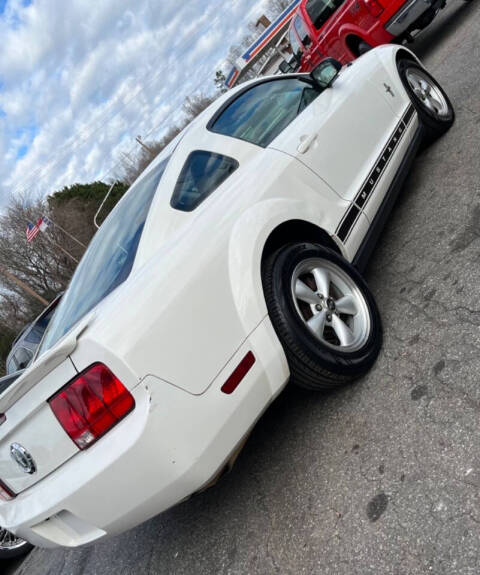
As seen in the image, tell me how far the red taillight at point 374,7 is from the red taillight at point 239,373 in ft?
24.7

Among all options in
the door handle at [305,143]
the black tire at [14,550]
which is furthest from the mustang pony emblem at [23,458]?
the black tire at [14,550]

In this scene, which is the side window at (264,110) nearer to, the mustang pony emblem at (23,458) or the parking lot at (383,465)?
the parking lot at (383,465)

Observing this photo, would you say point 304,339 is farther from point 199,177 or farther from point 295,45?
point 295,45

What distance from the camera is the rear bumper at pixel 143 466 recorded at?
195cm

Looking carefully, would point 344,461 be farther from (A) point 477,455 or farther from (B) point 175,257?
(B) point 175,257

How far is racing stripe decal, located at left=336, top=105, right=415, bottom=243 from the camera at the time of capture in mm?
3178

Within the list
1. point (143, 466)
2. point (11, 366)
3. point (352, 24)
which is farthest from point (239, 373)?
point (352, 24)

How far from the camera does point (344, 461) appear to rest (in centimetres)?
236

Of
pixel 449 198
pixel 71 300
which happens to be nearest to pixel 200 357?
pixel 71 300

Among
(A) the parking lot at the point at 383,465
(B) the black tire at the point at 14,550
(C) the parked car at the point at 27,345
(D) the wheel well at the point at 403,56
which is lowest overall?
(B) the black tire at the point at 14,550

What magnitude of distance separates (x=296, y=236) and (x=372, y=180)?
2.96 feet

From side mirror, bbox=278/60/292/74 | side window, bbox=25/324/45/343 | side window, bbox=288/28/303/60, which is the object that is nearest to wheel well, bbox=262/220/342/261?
side window, bbox=25/324/45/343

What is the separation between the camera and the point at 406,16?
7.71m

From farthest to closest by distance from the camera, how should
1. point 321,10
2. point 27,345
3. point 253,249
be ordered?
point 321,10 → point 27,345 → point 253,249
